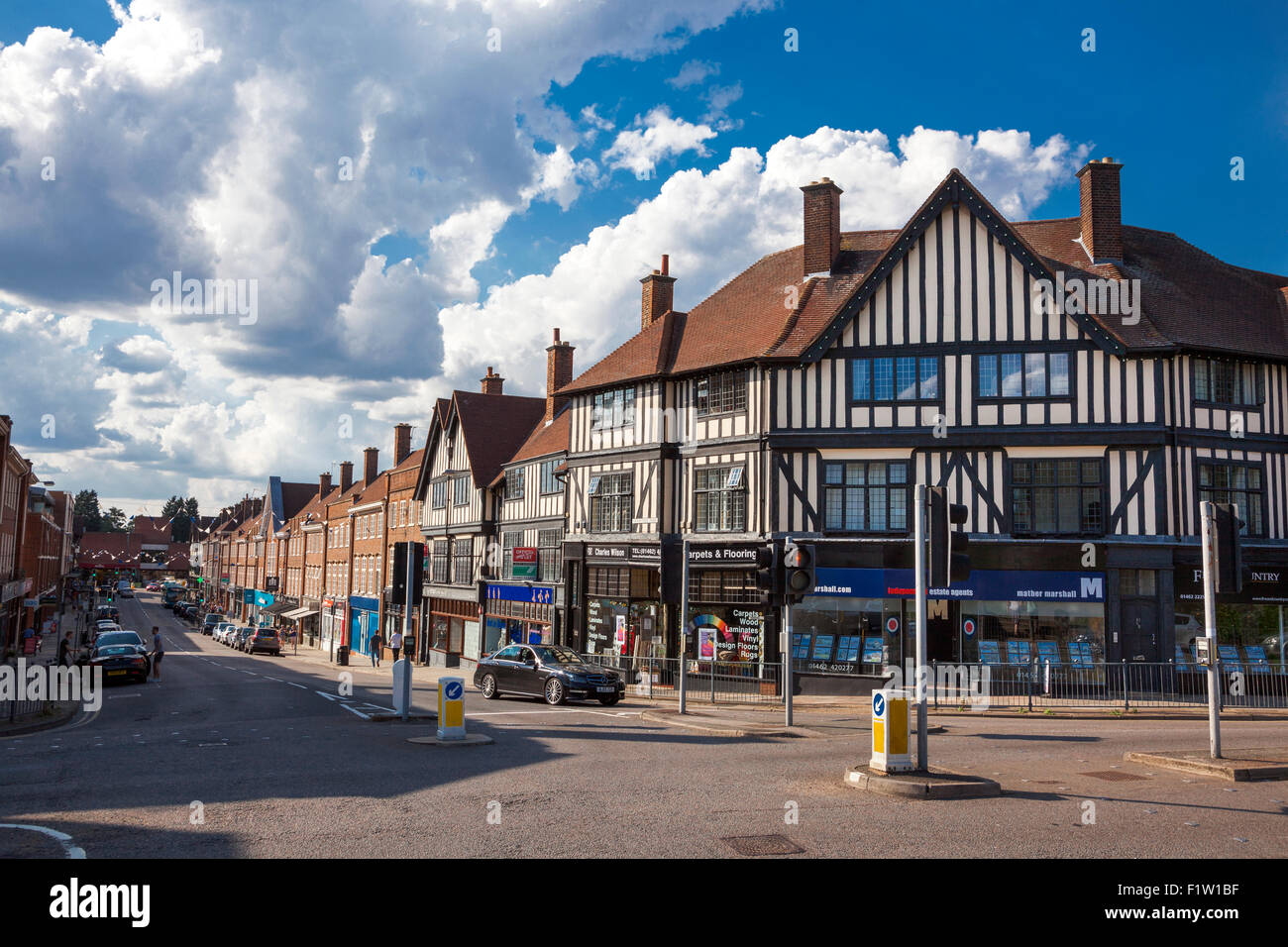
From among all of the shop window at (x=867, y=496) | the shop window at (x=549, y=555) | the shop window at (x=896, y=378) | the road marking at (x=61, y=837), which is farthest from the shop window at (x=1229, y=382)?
the road marking at (x=61, y=837)

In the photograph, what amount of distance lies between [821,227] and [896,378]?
622 cm

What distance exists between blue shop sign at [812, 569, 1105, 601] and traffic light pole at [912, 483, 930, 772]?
12.7m

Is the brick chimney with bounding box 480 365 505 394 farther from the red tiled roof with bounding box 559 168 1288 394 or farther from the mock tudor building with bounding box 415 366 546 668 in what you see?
the red tiled roof with bounding box 559 168 1288 394

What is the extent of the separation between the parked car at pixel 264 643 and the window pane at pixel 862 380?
42.7m

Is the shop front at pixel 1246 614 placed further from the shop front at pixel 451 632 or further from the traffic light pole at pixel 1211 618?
the shop front at pixel 451 632

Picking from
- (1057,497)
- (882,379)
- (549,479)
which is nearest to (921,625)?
(1057,497)

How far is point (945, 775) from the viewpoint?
11.8 m

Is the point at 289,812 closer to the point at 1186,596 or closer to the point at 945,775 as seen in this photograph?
the point at 945,775

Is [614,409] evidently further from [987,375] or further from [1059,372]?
[1059,372]

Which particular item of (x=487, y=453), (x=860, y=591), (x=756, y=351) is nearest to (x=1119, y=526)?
(x=860, y=591)

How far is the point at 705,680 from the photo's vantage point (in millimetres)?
27172

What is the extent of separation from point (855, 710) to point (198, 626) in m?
83.0

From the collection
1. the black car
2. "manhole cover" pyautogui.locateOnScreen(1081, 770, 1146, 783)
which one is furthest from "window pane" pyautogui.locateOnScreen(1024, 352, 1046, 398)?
"manhole cover" pyautogui.locateOnScreen(1081, 770, 1146, 783)

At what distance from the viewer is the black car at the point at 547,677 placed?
22453mm
